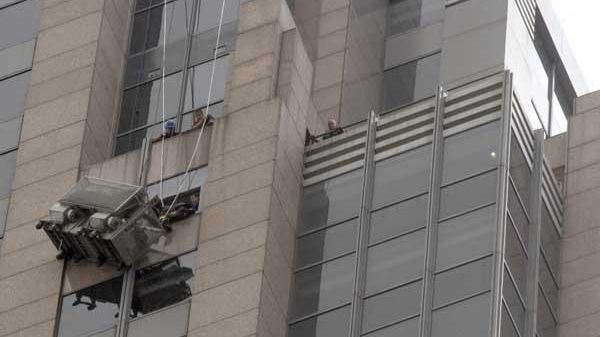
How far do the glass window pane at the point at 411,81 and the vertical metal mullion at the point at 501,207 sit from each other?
26.7ft

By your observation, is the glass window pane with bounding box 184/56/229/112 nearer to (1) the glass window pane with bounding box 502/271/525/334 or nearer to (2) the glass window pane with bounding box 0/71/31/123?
(2) the glass window pane with bounding box 0/71/31/123

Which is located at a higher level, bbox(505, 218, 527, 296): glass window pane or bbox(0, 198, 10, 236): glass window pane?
bbox(0, 198, 10, 236): glass window pane

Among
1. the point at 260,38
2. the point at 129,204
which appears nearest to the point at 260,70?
the point at 260,38

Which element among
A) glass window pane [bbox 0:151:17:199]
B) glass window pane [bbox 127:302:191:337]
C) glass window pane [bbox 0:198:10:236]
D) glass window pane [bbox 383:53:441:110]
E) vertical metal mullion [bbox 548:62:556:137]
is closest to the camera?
glass window pane [bbox 127:302:191:337]

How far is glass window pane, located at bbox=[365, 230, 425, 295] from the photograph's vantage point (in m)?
50.8

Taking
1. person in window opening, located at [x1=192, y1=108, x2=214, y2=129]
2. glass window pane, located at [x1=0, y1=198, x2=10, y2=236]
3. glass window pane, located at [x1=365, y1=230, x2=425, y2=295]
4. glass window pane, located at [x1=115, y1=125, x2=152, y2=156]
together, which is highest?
person in window opening, located at [x1=192, y1=108, x2=214, y2=129]

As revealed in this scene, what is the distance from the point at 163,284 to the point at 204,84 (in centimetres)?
736

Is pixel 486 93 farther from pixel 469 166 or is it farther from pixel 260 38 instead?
pixel 260 38

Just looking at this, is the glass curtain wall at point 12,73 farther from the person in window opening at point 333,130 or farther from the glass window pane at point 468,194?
the glass window pane at point 468,194

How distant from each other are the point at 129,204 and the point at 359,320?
622cm

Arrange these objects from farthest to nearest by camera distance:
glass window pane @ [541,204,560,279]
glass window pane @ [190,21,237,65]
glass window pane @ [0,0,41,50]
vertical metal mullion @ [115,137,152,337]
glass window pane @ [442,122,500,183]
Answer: glass window pane @ [0,0,41,50] → glass window pane @ [190,21,237,65] → glass window pane @ [541,204,560,279] → vertical metal mullion @ [115,137,152,337] → glass window pane @ [442,122,500,183]

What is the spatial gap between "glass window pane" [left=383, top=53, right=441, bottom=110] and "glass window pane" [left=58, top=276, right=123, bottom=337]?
441 inches

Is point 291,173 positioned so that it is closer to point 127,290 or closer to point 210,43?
point 127,290

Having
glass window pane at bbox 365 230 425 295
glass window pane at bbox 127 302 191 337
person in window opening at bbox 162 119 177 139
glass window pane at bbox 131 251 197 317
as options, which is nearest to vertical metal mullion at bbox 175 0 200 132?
person in window opening at bbox 162 119 177 139
